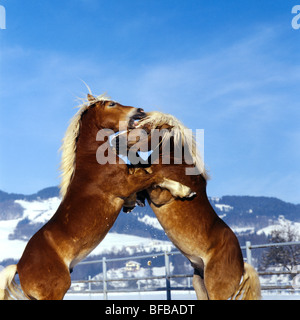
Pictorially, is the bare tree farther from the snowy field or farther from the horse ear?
the horse ear

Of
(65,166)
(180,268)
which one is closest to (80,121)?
(65,166)

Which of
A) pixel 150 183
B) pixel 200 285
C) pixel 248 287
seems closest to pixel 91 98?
pixel 150 183

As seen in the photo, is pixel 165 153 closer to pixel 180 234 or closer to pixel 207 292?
pixel 180 234

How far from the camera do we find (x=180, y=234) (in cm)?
479

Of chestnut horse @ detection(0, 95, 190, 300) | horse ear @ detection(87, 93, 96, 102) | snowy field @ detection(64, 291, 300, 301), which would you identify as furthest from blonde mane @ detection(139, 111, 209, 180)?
snowy field @ detection(64, 291, 300, 301)

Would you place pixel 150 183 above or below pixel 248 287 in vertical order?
above

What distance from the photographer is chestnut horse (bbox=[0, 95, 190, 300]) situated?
4.29 metres

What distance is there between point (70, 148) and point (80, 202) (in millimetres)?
735

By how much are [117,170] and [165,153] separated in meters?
0.55

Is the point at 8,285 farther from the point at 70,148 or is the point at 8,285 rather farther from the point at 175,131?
the point at 175,131

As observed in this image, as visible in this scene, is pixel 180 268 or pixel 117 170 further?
pixel 180 268

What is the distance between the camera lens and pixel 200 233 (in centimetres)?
476

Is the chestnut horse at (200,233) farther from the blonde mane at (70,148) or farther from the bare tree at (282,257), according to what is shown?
the bare tree at (282,257)
